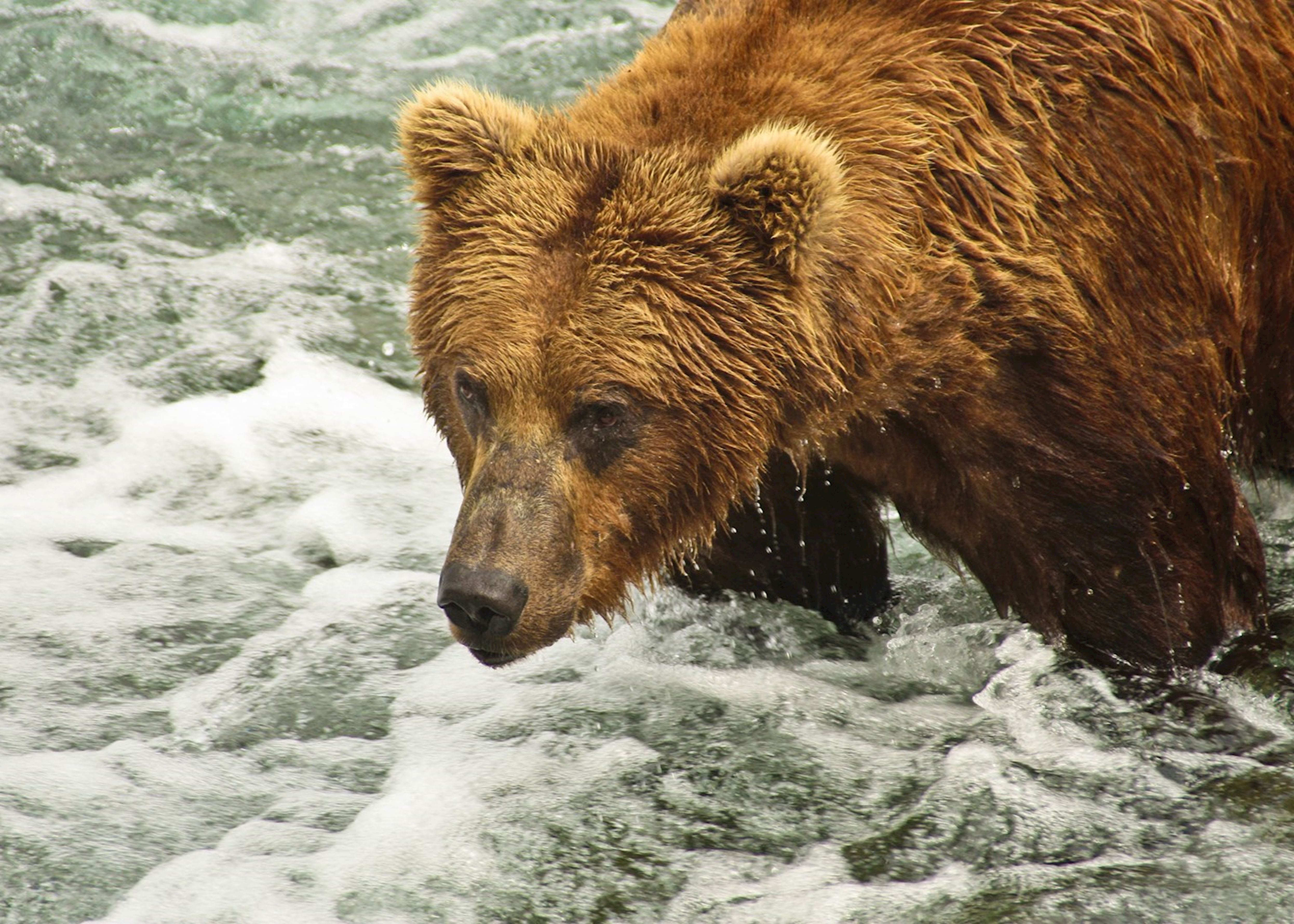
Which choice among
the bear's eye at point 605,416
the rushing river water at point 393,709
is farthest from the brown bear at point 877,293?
the rushing river water at point 393,709

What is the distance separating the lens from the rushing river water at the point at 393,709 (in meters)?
4.14

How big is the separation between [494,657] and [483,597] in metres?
0.24

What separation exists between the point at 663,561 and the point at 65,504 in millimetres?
2944

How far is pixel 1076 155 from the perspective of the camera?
419 cm

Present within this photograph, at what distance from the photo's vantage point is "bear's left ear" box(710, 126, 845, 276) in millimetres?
3797

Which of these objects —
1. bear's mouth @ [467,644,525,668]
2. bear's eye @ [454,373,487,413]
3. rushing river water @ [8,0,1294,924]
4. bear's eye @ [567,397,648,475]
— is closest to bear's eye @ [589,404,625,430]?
bear's eye @ [567,397,648,475]

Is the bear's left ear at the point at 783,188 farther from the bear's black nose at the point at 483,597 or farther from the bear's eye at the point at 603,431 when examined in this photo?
the bear's black nose at the point at 483,597

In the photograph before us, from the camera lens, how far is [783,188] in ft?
12.5

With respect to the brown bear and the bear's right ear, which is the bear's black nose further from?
the bear's right ear

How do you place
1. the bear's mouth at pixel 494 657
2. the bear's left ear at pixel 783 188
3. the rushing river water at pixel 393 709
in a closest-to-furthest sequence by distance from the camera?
1. the bear's left ear at pixel 783 188
2. the bear's mouth at pixel 494 657
3. the rushing river water at pixel 393 709

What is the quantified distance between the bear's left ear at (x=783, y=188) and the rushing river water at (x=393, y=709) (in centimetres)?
158

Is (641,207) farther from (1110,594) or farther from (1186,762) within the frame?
(1186,762)

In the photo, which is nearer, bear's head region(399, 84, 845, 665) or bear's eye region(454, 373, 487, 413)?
bear's head region(399, 84, 845, 665)

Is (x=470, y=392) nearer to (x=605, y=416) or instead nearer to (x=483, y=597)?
(x=605, y=416)
